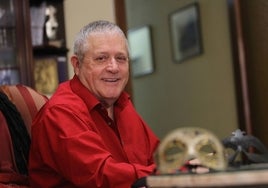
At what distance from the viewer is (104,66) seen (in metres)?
1.88

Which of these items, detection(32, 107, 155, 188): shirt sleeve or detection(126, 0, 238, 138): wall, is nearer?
detection(32, 107, 155, 188): shirt sleeve

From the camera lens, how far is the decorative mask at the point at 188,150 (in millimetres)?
1038

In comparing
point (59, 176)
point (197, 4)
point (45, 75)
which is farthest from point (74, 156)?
point (197, 4)

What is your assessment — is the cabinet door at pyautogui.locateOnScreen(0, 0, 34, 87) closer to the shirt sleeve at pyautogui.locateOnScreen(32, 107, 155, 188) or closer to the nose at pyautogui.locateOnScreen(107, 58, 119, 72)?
the nose at pyautogui.locateOnScreen(107, 58, 119, 72)

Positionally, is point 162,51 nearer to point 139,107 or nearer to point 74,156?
point 139,107

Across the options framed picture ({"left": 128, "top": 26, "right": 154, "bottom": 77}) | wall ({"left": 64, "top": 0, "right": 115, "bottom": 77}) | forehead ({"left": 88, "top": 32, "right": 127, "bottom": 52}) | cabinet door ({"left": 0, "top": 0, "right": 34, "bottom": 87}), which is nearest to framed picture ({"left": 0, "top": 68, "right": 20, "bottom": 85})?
cabinet door ({"left": 0, "top": 0, "right": 34, "bottom": 87})

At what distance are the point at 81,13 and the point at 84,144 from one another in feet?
7.34

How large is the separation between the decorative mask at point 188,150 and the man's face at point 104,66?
2.79 feet

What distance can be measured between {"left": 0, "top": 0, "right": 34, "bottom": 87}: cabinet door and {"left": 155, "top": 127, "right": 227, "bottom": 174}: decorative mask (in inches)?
99.8

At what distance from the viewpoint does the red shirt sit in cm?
157

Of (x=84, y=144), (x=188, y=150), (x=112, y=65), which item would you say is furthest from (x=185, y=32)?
(x=188, y=150)

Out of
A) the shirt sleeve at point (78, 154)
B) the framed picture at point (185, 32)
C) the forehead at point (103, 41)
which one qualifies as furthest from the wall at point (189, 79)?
the shirt sleeve at point (78, 154)

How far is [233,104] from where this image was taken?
421 cm

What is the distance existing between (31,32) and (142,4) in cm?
214
